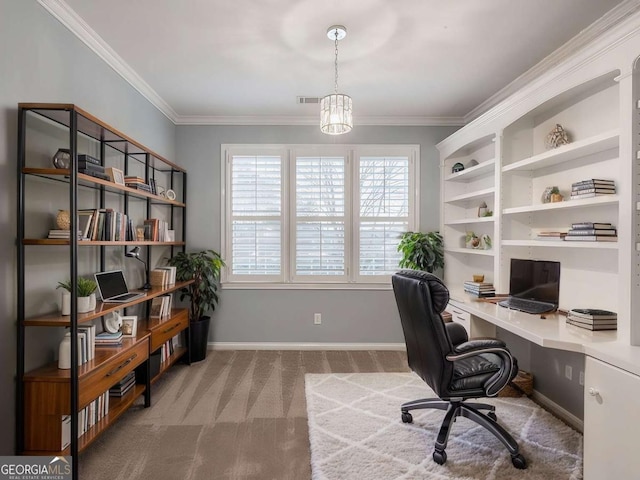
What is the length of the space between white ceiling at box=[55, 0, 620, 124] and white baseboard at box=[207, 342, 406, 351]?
2.69 metres

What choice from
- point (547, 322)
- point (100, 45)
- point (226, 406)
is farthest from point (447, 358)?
point (100, 45)

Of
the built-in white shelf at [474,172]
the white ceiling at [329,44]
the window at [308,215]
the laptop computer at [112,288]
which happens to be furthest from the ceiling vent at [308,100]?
the laptop computer at [112,288]

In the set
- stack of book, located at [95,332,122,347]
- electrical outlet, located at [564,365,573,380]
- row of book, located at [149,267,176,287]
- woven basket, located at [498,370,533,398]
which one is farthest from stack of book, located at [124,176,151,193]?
electrical outlet, located at [564,365,573,380]

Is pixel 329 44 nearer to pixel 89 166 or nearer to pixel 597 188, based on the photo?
pixel 89 166

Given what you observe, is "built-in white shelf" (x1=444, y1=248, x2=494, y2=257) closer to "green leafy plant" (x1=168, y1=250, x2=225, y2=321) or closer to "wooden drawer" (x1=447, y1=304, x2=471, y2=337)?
"wooden drawer" (x1=447, y1=304, x2=471, y2=337)

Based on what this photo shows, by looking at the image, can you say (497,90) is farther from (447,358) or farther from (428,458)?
(428,458)

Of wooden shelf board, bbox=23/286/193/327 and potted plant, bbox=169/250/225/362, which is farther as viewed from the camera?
potted plant, bbox=169/250/225/362

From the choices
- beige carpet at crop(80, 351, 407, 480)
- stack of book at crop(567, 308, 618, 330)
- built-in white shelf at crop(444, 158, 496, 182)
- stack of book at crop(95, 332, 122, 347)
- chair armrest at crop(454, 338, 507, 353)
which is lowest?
beige carpet at crop(80, 351, 407, 480)

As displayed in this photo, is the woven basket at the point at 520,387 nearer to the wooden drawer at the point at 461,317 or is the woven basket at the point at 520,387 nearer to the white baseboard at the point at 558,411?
the white baseboard at the point at 558,411

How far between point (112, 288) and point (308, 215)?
7.18 ft

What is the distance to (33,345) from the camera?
206cm

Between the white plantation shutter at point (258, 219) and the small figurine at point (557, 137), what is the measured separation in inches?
105

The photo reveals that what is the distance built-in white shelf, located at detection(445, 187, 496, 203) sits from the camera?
3242 millimetres

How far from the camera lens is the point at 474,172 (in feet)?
12.1
